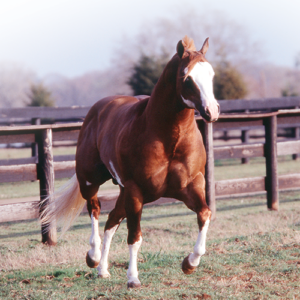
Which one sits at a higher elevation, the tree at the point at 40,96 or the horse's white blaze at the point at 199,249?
the tree at the point at 40,96

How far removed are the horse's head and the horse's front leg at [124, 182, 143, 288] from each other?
0.76m

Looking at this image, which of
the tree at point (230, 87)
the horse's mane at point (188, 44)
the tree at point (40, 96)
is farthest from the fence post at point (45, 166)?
the tree at point (40, 96)

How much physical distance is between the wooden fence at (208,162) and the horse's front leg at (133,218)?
7.48ft

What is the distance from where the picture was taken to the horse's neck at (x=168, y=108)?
10.5 feet

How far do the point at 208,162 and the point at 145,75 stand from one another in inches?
559

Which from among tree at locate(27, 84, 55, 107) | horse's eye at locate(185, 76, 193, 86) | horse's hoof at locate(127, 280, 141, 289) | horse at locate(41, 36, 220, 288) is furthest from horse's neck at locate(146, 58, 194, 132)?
tree at locate(27, 84, 55, 107)

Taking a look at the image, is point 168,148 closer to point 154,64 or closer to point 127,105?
point 127,105

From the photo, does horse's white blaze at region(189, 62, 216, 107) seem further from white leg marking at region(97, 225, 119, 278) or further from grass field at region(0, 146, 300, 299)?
white leg marking at region(97, 225, 119, 278)

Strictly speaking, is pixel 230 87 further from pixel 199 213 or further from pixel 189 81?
pixel 189 81

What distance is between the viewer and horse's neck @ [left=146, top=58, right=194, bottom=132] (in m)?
3.20

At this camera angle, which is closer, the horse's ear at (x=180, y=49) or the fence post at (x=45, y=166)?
the horse's ear at (x=180, y=49)

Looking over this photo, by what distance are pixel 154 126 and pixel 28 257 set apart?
2.28 metres

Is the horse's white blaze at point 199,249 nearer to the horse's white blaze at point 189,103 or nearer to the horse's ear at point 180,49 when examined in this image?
the horse's white blaze at point 189,103

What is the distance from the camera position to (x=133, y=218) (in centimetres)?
338
